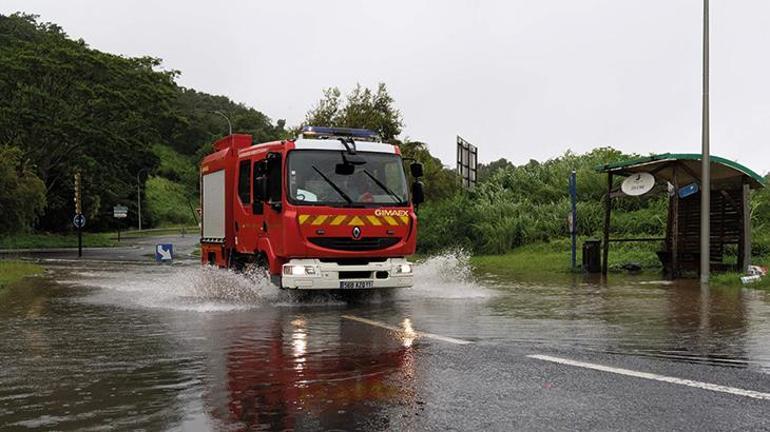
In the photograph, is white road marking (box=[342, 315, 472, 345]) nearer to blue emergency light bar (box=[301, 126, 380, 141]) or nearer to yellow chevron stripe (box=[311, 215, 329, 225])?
yellow chevron stripe (box=[311, 215, 329, 225])

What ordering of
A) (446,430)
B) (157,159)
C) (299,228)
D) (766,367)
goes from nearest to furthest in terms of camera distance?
(446,430) → (766,367) → (299,228) → (157,159)

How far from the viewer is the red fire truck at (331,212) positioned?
12.9m

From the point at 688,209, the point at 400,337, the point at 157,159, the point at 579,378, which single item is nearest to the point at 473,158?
the point at 688,209

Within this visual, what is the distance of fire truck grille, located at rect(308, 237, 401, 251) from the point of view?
12883 millimetres

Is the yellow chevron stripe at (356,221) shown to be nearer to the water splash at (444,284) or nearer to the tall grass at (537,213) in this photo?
the water splash at (444,284)

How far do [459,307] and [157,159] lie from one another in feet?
159

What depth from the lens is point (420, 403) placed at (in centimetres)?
585

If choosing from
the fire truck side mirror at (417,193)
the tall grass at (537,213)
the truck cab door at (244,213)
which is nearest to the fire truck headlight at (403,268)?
the fire truck side mirror at (417,193)

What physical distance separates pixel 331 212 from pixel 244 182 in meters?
2.75

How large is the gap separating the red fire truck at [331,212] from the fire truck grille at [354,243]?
0.02 metres

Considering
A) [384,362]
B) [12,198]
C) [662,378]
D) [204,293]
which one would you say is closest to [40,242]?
[12,198]

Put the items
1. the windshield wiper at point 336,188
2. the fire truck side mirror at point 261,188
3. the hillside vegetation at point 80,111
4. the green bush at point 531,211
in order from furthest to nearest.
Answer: the hillside vegetation at point 80,111, the green bush at point 531,211, the fire truck side mirror at point 261,188, the windshield wiper at point 336,188

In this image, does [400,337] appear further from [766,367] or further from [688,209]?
[688,209]

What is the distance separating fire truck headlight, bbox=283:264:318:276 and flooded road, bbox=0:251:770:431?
0.63m
